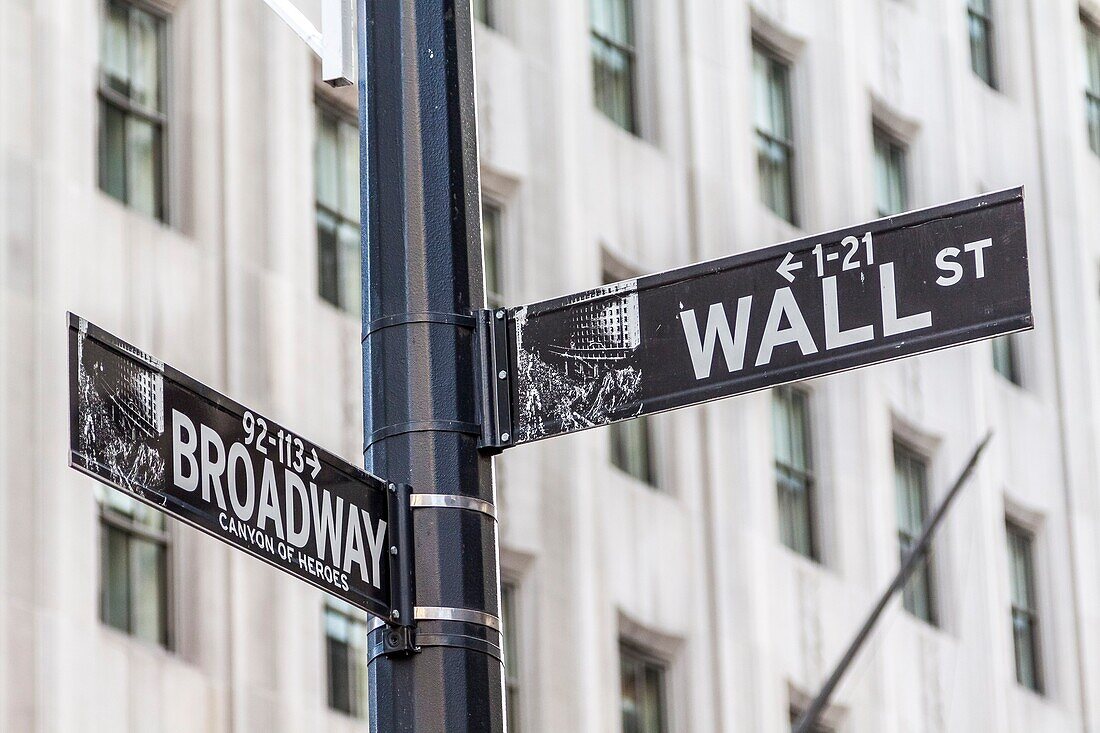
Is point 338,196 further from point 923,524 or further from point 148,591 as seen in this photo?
point 923,524

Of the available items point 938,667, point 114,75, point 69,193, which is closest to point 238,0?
point 114,75

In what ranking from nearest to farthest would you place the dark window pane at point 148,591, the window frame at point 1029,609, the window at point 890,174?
1. the dark window pane at point 148,591
2. the window at point 890,174
3. the window frame at point 1029,609

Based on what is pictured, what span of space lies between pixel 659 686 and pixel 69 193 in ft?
30.5

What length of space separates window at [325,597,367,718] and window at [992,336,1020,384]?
47.5 ft

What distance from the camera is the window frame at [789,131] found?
26047 mm

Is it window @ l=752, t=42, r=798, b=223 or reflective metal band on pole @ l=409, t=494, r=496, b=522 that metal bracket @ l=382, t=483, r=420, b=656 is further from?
window @ l=752, t=42, r=798, b=223

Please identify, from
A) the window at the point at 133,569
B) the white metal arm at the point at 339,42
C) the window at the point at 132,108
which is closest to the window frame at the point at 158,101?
the window at the point at 132,108

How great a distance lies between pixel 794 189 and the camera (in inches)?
1042

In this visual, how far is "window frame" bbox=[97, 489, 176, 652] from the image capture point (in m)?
15.8

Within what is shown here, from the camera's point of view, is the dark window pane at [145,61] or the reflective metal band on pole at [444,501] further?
the dark window pane at [145,61]

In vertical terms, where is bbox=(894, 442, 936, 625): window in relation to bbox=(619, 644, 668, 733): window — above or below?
above

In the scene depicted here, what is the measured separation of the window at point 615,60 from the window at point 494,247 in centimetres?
256

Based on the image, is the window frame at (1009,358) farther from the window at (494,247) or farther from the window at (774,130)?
the window at (494,247)

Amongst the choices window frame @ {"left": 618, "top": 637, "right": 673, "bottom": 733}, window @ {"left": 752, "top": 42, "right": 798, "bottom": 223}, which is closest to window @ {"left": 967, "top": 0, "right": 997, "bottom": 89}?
window @ {"left": 752, "top": 42, "right": 798, "bottom": 223}
